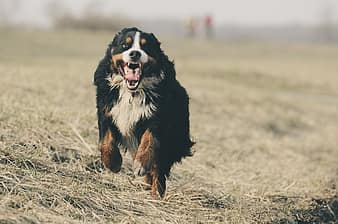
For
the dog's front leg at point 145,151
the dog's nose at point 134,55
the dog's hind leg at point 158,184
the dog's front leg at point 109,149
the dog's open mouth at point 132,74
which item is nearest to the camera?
the dog's nose at point 134,55

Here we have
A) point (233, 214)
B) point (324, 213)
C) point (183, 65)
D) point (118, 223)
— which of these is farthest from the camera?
point (183, 65)

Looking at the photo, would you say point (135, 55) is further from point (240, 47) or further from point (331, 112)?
point (240, 47)

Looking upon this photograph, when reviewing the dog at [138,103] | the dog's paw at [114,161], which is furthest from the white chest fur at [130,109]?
the dog's paw at [114,161]

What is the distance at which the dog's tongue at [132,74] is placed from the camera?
6.30m

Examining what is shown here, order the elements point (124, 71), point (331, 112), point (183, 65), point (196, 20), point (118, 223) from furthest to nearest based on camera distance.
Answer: point (196, 20) → point (183, 65) → point (331, 112) → point (124, 71) → point (118, 223)

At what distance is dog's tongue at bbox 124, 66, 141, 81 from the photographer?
20.7 feet

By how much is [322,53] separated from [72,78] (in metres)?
32.9

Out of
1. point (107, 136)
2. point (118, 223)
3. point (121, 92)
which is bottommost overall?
point (118, 223)

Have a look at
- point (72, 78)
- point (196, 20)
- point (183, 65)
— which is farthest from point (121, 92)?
point (196, 20)

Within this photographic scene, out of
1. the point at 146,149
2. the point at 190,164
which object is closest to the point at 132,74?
the point at 146,149

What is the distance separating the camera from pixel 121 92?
650cm

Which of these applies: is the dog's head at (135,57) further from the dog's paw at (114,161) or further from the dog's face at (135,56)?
the dog's paw at (114,161)

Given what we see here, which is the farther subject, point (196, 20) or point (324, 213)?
point (196, 20)

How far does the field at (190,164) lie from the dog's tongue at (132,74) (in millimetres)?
1152
